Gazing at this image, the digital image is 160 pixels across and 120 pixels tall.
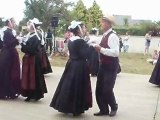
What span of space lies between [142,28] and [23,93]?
31111 mm

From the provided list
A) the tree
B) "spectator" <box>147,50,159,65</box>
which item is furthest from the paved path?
the tree

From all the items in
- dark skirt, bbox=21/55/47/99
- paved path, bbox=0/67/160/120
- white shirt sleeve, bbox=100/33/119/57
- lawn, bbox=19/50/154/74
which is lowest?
lawn, bbox=19/50/154/74

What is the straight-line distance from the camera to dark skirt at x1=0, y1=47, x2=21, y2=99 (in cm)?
888

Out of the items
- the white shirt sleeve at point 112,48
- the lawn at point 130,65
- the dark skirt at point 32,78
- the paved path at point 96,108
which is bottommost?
the lawn at point 130,65

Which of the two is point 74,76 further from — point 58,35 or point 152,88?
point 58,35

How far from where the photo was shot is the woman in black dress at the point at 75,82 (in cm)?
733

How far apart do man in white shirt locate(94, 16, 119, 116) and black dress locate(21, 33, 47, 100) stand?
159 cm

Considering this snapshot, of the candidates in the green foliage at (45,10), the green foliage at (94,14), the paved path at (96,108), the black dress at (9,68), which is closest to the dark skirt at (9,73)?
the black dress at (9,68)

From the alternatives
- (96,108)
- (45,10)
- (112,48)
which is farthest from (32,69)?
(45,10)

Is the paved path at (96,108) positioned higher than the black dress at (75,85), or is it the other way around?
the black dress at (75,85)

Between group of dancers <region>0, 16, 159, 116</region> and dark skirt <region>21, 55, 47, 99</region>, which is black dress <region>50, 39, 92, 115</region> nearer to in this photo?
group of dancers <region>0, 16, 159, 116</region>

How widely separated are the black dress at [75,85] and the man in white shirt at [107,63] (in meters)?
0.24

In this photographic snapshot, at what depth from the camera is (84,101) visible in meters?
7.46

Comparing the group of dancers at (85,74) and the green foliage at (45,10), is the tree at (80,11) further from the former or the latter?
the group of dancers at (85,74)
